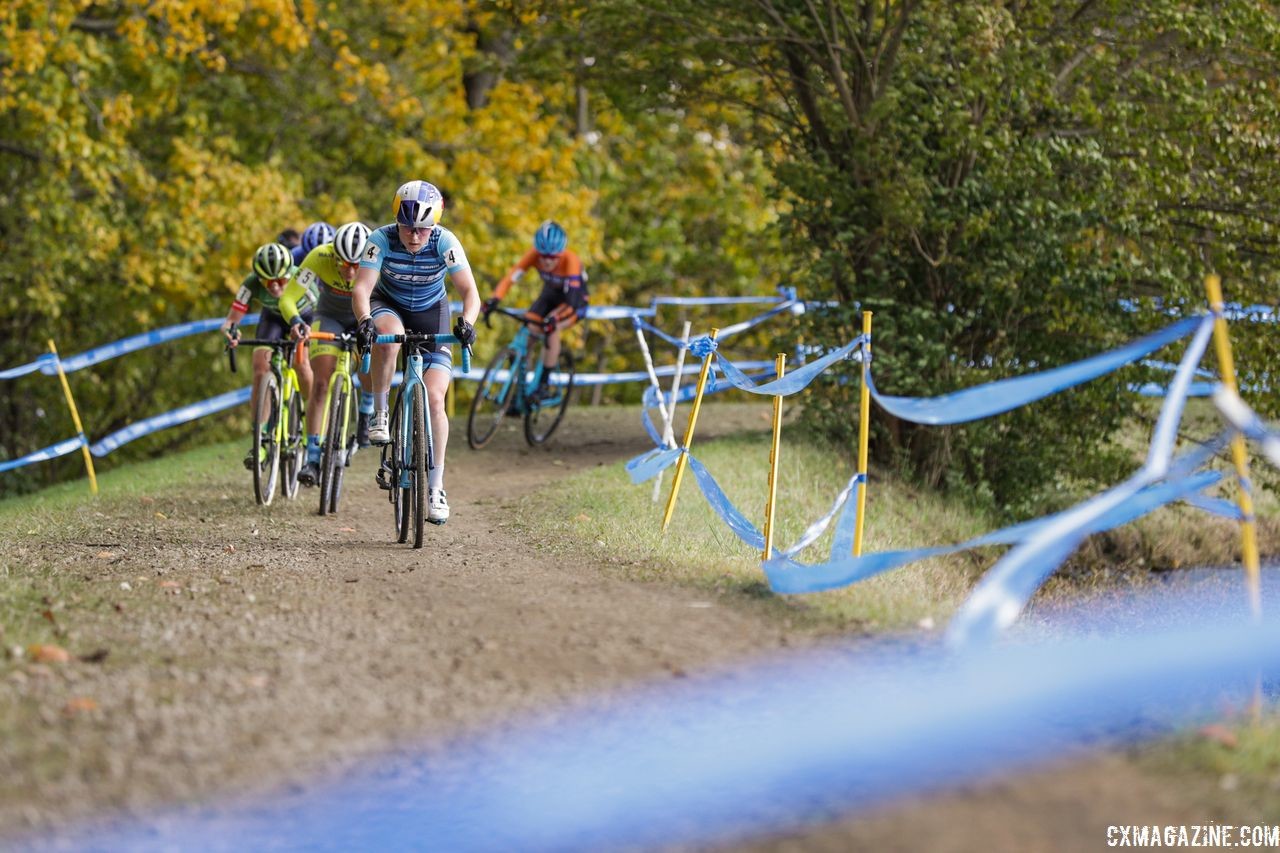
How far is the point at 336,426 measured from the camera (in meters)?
9.73

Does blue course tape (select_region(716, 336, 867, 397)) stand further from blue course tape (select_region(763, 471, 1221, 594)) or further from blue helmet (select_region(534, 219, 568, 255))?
blue helmet (select_region(534, 219, 568, 255))

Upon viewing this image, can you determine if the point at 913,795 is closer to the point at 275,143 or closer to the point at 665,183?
the point at 275,143

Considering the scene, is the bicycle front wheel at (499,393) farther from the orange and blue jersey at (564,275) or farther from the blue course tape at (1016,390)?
the blue course tape at (1016,390)

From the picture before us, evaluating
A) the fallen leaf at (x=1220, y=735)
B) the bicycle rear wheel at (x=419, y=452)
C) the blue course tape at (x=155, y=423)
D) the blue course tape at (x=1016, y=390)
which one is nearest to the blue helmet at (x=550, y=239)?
the blue course tape at (x=155, y=423)

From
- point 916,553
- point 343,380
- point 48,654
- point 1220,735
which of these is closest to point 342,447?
point 343,380

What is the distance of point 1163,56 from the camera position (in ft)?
44.0

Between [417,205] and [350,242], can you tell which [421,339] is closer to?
[417,205]

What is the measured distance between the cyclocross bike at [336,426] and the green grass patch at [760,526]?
1.39 m

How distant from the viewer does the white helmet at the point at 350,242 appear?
937 cm

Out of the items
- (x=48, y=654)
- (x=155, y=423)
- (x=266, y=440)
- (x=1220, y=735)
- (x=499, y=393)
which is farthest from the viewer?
(x=155, y=423)

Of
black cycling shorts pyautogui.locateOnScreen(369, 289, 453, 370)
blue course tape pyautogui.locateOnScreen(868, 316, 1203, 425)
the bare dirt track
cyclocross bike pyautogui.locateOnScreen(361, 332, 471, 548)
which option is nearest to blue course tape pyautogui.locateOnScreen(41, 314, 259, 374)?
the bare dirt track

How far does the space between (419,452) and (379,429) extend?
0.52m

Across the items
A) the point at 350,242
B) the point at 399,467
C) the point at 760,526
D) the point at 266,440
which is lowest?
the point at 760,526

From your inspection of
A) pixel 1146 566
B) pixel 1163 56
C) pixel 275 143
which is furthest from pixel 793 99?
pixel 275 143
